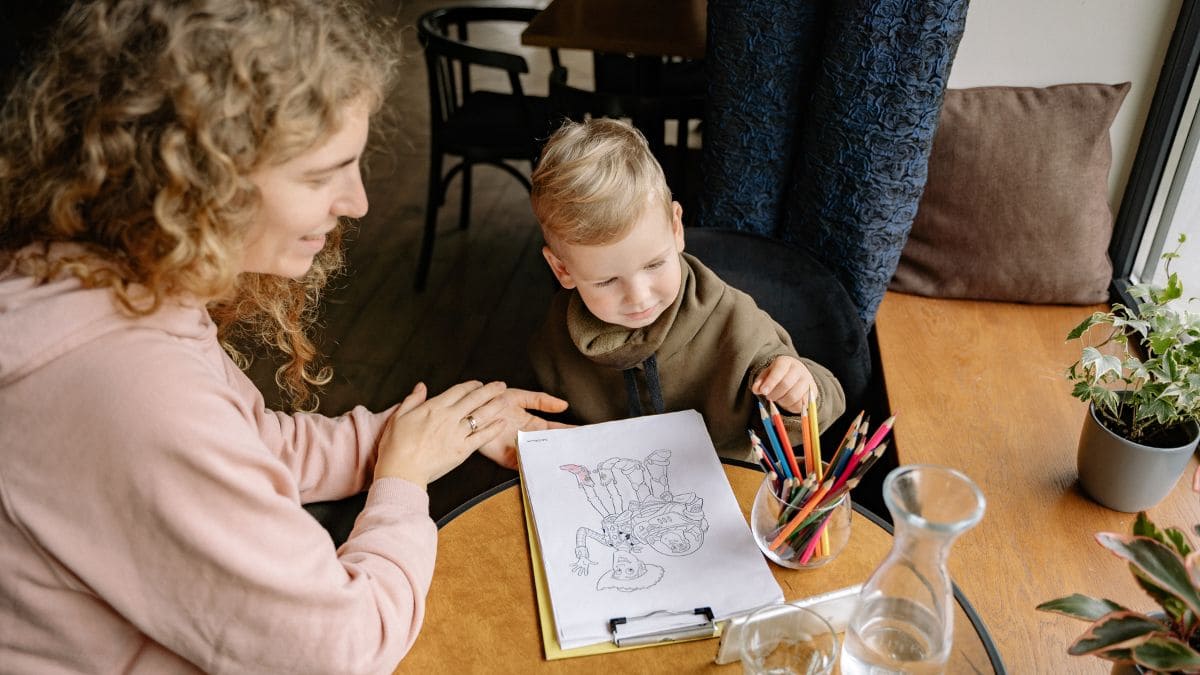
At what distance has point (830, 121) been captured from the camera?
67.2 inches

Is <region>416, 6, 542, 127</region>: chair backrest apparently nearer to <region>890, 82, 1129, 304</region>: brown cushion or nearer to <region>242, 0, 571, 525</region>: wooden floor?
<region>242, 0, 571, 525</region>: wooden floor

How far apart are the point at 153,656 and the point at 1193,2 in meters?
2.08

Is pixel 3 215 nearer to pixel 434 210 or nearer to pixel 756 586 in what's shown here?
pixel 756 586

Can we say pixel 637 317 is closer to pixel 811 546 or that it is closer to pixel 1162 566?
pixel 811 546

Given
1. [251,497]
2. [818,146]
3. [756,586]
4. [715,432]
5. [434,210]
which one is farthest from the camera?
[434,210]

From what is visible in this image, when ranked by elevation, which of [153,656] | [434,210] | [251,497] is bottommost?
[434,210]

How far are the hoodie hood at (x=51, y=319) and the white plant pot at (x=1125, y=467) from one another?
1.25m

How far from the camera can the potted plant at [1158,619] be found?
0.73 m

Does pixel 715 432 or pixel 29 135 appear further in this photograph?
pixel 715 432

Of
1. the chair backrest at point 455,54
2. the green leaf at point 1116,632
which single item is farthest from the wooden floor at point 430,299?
the green leaf at point 1116,632

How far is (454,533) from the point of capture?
117 cm

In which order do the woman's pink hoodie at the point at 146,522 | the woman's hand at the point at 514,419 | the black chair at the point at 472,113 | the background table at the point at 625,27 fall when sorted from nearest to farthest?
1. the woman's pink hoodie at the point at 146,522
2. the woman's hand at the point at 514,419
3. the background table at the point at 625,27
4. the black chair at the point at 472,113

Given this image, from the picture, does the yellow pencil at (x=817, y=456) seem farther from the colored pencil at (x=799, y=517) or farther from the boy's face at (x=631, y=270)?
the boy's face at (x=631, y=270)

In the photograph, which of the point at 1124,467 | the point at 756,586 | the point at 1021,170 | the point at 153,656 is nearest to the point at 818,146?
the point at 1021,170
